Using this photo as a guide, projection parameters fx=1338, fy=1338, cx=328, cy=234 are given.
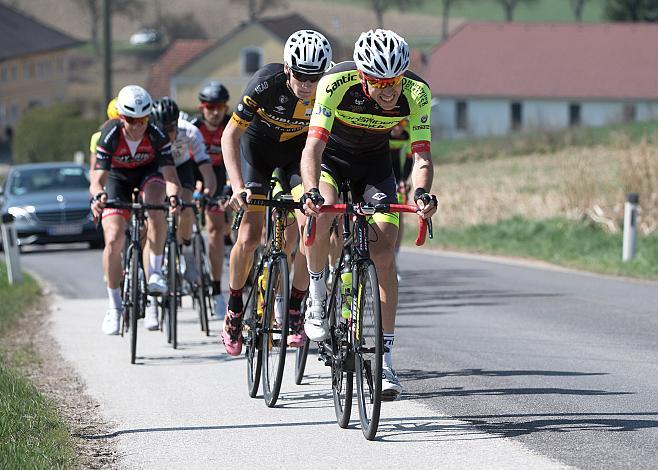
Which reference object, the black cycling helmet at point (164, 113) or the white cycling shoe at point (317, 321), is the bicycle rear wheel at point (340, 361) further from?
the black cycling helmet at point (164, 113)

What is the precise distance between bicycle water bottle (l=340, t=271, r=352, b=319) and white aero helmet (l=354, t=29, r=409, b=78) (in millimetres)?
1083

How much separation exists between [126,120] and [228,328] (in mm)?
2414

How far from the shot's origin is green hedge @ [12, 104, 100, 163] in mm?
55344

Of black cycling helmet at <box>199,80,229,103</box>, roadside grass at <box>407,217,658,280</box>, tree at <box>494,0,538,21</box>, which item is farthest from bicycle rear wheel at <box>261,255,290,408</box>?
tree at <box>494,0,538,21</box>

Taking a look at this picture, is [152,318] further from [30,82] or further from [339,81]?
[30,82]

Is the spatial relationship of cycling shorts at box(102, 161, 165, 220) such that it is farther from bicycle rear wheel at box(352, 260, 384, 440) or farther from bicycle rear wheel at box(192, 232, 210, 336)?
bicycle rear wheel at box(352, 260, 384, 440)

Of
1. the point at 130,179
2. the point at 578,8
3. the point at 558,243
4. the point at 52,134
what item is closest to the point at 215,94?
the point at 130,179

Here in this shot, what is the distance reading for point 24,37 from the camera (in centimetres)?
8781

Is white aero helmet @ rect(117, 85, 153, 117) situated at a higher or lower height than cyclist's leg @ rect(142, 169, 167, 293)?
higher

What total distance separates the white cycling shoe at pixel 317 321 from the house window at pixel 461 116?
8167cm

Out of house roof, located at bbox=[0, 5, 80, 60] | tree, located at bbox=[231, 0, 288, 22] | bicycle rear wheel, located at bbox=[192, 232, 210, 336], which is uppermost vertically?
tree, located at bbox=[231, 0, 288, 22]

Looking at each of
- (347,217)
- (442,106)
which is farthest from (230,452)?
(442,106)

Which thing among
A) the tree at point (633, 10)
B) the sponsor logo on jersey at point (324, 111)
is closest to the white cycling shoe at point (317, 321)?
the sponsor logo on jersey at point (324, 111)

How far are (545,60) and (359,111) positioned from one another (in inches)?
3242
